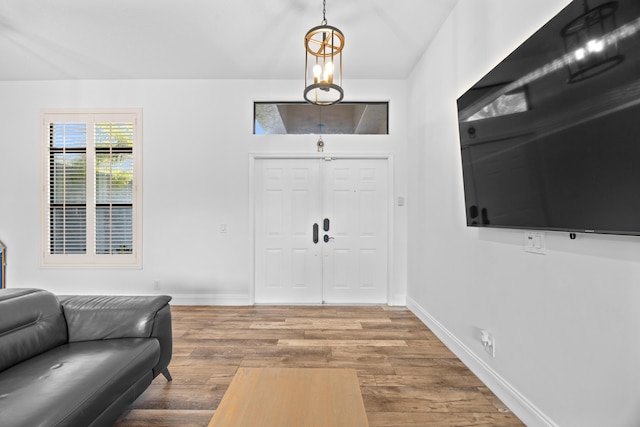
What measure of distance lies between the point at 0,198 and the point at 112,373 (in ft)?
13.9

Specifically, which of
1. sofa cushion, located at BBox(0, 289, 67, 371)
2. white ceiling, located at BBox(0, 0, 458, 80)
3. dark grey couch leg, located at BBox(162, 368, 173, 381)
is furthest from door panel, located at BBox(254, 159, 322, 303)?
sofa cushion, located at BBox(0, 289, 67, 371)

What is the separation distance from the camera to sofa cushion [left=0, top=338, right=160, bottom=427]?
44.5 inches

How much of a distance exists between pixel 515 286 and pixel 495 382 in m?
0.73

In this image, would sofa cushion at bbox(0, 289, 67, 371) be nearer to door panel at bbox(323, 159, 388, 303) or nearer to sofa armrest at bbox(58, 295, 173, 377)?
sofa armrest at bbox(58, 295, 173, 377)

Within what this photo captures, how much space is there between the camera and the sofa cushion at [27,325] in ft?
5.06

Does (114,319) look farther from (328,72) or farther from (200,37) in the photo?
(200,37)

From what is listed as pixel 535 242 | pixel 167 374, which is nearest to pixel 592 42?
pixel 535 242

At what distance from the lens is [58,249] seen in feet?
13.1

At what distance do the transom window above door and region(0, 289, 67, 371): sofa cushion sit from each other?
290 centimetres

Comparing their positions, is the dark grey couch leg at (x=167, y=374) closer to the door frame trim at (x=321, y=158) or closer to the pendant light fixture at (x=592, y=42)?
the door frame trim at (x=321, y=158)

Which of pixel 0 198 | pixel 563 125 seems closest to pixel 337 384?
pixel 563 125

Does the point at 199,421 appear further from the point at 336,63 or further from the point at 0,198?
the point at 0,198

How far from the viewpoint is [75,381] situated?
1.32 m

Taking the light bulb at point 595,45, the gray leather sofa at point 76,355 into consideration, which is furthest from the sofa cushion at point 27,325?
the light bulb at point 595,45
